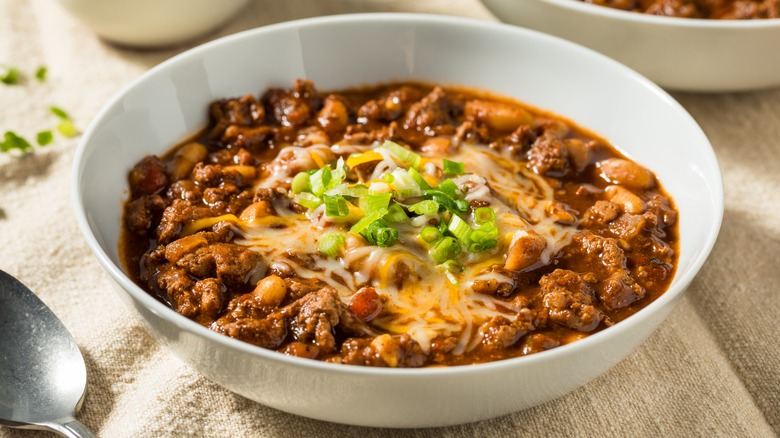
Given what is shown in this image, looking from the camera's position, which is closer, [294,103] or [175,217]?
[175,217]

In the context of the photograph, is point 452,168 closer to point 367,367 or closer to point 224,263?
point 224,263

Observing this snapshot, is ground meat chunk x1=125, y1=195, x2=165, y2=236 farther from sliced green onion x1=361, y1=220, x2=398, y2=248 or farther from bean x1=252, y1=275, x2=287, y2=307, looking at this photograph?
sliced green onion x1=361, y1=220, x2=398, y2=248

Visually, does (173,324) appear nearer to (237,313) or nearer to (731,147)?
(237,313)

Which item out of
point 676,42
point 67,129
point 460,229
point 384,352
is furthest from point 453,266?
point 67,129

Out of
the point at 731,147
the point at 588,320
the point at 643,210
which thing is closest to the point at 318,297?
the point at 588,320

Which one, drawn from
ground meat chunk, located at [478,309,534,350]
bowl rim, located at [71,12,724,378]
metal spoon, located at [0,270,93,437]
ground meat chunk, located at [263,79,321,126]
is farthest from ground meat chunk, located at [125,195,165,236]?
ground meat chunk, located at [478,309,534,350]

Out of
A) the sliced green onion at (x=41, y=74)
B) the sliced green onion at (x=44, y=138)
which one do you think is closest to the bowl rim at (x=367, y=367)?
the sliced green onion at (x=44, y=138)
